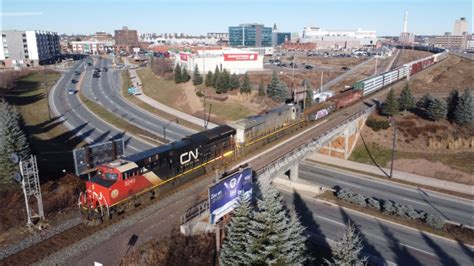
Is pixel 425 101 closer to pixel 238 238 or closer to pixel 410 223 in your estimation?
pixel 410 223

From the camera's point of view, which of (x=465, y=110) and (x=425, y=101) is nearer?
(x=465, y=110)

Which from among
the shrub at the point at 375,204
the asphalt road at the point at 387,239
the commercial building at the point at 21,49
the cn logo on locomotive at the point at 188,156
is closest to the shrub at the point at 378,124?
the shrub at the point at 375,204

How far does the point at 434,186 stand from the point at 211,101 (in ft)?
174

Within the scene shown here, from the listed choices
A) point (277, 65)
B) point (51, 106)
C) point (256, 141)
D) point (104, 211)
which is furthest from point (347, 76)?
point (104, 211)

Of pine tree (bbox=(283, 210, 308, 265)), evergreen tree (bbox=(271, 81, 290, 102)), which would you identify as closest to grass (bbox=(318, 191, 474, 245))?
pine tree (bbox=(283, 210, 308, 265))

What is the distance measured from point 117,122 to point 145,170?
48.8 m

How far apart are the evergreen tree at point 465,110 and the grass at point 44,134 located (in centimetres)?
6604

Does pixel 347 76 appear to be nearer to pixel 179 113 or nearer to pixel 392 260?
pixel 179 113

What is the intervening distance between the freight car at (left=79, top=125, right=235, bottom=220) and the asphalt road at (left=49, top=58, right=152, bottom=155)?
968 inches

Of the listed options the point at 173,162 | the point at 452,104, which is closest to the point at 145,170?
the point at 173,162

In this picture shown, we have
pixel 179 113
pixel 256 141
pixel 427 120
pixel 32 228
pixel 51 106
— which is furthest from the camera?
pixel 51 106

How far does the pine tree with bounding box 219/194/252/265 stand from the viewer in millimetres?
20969

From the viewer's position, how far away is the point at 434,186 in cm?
4888

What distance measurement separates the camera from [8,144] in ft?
129
